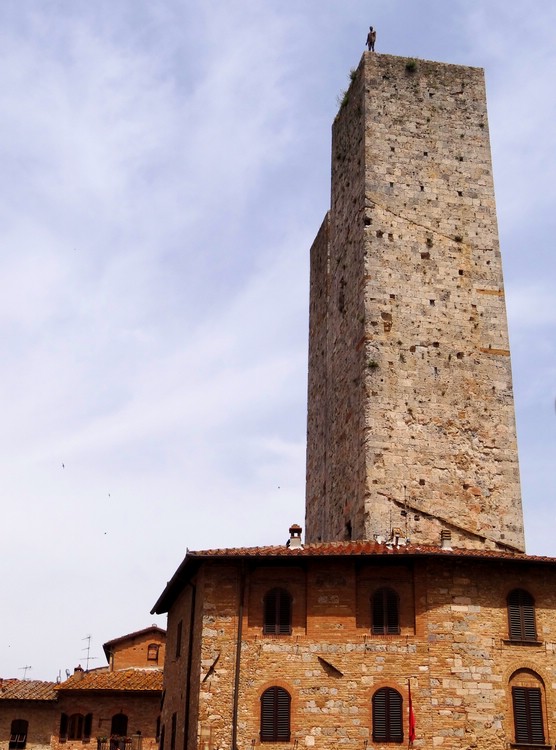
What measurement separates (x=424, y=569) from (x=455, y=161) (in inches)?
597

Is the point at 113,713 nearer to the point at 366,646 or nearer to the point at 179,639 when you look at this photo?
the point at 179,639

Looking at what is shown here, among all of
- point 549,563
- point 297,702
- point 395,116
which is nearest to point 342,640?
point 297,702

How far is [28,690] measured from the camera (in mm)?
38781

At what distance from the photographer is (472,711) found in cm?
2183

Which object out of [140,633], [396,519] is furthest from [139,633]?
[396,519]

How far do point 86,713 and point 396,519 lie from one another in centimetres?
1711

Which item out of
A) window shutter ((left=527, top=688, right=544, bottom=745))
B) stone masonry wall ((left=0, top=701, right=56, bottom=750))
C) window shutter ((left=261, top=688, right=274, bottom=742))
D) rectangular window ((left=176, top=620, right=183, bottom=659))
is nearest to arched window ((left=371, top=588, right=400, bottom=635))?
window shutter ((left=261, top=688, right=274, bottom=742))

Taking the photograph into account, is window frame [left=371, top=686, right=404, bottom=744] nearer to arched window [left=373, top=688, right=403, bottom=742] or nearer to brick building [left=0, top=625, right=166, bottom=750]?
arched window [left=373, top=688, right=403, bottom=742]

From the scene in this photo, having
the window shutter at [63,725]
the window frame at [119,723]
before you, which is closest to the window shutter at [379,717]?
the window frame at [119,723]

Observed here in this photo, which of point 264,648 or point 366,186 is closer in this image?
point 264,648

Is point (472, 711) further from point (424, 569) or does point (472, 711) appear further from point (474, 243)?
point (474, 243)

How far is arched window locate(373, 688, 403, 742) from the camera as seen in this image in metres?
21.6

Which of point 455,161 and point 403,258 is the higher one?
point 455,161

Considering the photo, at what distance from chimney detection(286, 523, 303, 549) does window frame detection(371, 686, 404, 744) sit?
412cm
